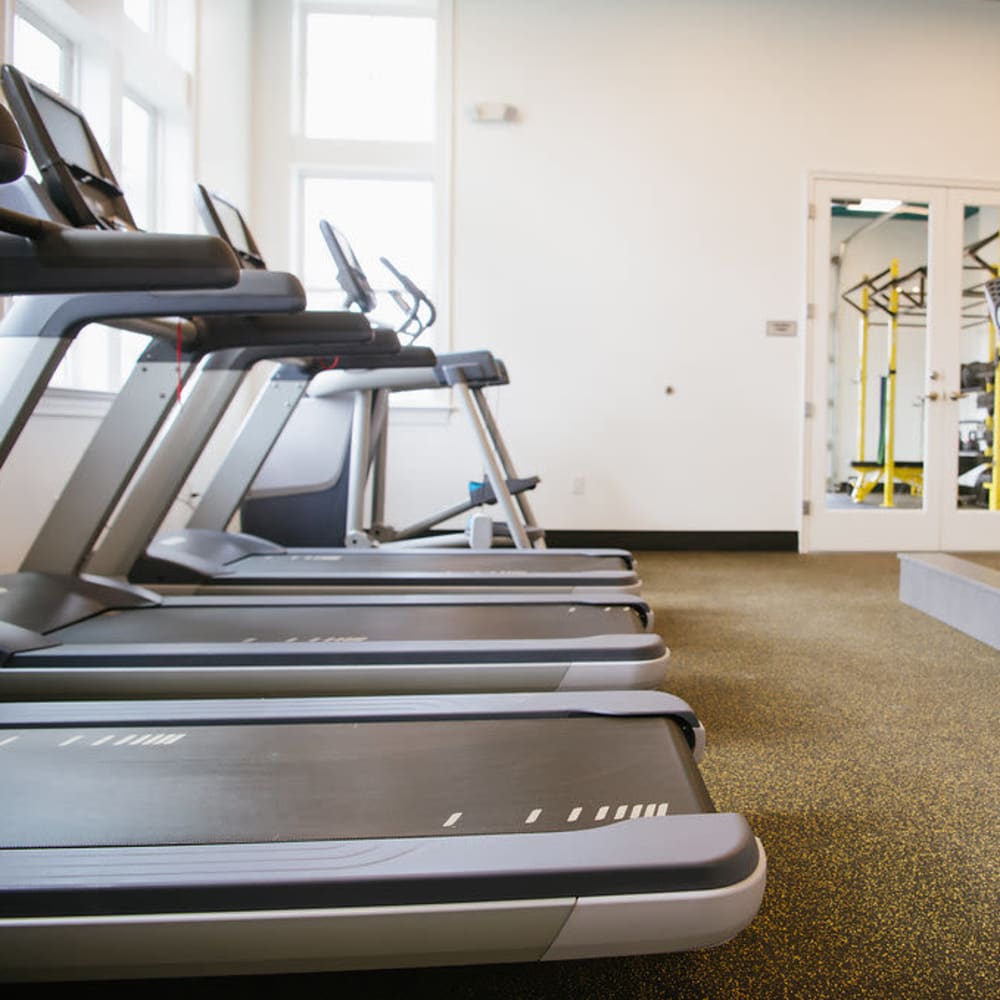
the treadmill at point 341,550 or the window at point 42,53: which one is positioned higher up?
the window at point 42,53

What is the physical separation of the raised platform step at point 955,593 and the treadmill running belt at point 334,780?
1.94 m

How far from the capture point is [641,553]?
4719mm

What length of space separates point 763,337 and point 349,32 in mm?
3219

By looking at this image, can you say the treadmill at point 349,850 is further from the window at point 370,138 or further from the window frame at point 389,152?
the window at point 370,138

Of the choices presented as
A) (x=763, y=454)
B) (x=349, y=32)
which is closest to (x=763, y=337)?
(x=763, y=454)

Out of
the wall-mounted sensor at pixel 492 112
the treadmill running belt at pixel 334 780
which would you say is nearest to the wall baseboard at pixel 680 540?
the wall-mounted sensor at pixel 492 112

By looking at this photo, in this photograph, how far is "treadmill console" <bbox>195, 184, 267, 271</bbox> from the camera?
7.11ft

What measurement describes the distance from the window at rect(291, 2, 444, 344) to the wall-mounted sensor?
0.26 m

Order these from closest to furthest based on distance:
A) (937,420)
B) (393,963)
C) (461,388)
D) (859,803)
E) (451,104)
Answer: (393,963)
(859,803)
(461,388)
(451,104)
(937,420)

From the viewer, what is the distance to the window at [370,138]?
185 inches

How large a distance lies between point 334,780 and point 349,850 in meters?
0.20

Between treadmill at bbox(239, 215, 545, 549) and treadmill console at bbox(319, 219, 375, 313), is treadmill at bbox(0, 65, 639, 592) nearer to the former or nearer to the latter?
treadmill at bbox(239, 215, 545, 549)

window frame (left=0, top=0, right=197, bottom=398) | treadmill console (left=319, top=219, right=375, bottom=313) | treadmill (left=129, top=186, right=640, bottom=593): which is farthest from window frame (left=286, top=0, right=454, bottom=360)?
treadmill console (left=319, top=219, right=375, bottom=313)

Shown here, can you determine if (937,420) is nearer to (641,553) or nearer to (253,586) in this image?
(641,553)
